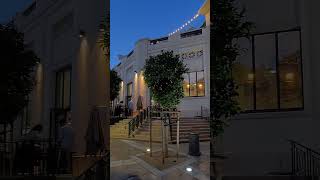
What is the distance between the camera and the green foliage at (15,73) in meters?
1.06

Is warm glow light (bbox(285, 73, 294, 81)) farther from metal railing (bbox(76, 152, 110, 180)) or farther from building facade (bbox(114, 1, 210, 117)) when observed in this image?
metal railing (bbox(76, 152, 110, 180))

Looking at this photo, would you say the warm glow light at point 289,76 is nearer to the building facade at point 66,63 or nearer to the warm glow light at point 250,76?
the warm glow light at point 250,76

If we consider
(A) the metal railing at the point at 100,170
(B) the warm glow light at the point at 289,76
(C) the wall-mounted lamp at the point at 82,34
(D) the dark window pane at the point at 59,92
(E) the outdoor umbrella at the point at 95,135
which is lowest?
(A) the metal railing at the point at 100,170

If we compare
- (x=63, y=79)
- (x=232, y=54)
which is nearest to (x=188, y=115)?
(x=232, y=54)

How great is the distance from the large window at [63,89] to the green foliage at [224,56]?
1.40 feet

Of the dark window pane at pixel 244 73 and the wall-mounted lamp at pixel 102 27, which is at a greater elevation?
the wall-mounted lamp at pixel 102 27

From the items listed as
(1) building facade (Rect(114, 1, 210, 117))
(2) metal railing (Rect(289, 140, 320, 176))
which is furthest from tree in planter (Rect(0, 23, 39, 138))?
(2) metal railing (Rect(289, 140, 320, 176))

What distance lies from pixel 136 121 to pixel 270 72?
0.44 m

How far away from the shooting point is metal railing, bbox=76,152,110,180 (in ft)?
3.58

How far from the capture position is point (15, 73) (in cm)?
107

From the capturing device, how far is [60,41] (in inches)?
42.2

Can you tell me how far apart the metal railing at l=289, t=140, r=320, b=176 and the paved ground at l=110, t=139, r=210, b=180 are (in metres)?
0.29

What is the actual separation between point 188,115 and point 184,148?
0.36ft

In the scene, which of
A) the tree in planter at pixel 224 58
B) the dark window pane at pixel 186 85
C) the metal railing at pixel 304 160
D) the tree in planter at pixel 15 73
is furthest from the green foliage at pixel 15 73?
the metal railing at pixel 304 160
